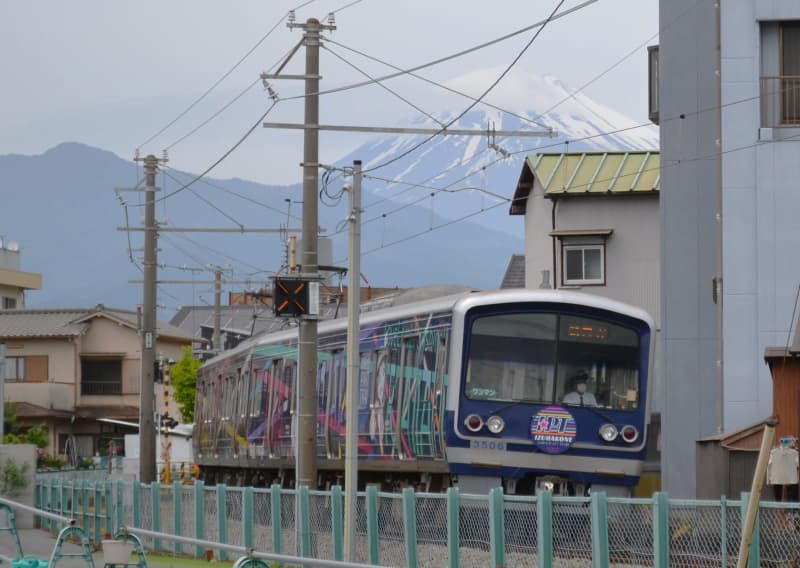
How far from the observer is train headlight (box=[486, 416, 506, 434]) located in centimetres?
1842

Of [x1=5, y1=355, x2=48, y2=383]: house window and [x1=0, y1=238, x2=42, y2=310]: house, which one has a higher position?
[x1=0, y1=238, x2=42, y2=310]: house

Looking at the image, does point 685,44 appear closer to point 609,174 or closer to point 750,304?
point 750,304

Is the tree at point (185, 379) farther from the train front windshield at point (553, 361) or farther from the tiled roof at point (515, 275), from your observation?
the train front windshield at point (553, 361)

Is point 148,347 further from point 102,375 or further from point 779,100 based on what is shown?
point 102,375

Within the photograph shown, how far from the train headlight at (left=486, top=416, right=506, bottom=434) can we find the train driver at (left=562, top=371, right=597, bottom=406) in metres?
0.88

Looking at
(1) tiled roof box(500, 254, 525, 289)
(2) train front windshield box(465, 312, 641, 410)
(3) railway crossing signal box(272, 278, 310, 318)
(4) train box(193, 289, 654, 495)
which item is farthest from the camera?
(1) tiled roof box(500, 254, 525, 289)

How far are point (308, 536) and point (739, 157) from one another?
8.50 metres

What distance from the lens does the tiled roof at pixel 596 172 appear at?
113 ft

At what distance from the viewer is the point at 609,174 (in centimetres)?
3506

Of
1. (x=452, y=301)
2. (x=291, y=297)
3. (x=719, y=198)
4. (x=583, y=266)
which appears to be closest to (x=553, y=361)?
(x=452, y=301)

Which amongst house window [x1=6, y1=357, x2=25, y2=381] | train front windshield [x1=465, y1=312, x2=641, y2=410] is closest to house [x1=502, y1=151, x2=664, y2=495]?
train front windshield [x1=465, y1=312, x2=641, y2=410]

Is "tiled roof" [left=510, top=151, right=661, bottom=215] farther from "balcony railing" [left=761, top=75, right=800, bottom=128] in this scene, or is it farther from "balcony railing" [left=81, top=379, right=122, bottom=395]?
"balcony railing" [left=81, top=379, right=122, bottom=395]

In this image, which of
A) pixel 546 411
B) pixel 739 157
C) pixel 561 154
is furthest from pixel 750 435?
pixel 561 154

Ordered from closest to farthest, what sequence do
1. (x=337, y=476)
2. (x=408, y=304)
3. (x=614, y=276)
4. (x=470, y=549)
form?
(x=470, y=549), (x=408, y=304), (x=337, y=476), (x=614, y=276)
